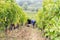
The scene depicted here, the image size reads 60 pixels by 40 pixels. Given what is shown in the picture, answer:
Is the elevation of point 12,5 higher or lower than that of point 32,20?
higher

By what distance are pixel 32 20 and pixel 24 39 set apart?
42.6 feet

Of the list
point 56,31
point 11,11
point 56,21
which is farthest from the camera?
point 11,11

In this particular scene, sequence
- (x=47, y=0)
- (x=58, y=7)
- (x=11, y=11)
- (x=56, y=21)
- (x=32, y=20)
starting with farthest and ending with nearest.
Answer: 1. (x=32, y=20)
2. (x=47, y=0)
3. (x=11, y=11)
4. (x=58, y=7)
5. (x=56, y=21)

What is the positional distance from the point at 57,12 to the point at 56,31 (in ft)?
10.4

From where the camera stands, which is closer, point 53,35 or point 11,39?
point 53,35

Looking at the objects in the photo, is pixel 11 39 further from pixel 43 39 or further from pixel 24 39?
pixel 43 39

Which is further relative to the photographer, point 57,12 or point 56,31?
point 57,12

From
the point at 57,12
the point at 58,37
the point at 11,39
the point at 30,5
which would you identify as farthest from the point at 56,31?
the point at 30,5

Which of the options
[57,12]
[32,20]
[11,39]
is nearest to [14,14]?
[11,39]

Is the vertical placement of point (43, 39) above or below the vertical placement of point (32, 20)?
above

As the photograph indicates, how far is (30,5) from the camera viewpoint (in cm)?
3797

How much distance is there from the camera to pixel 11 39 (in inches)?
507

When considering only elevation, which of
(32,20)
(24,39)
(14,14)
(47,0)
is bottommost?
(32,20)

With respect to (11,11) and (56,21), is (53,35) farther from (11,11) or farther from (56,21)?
(11,11)
